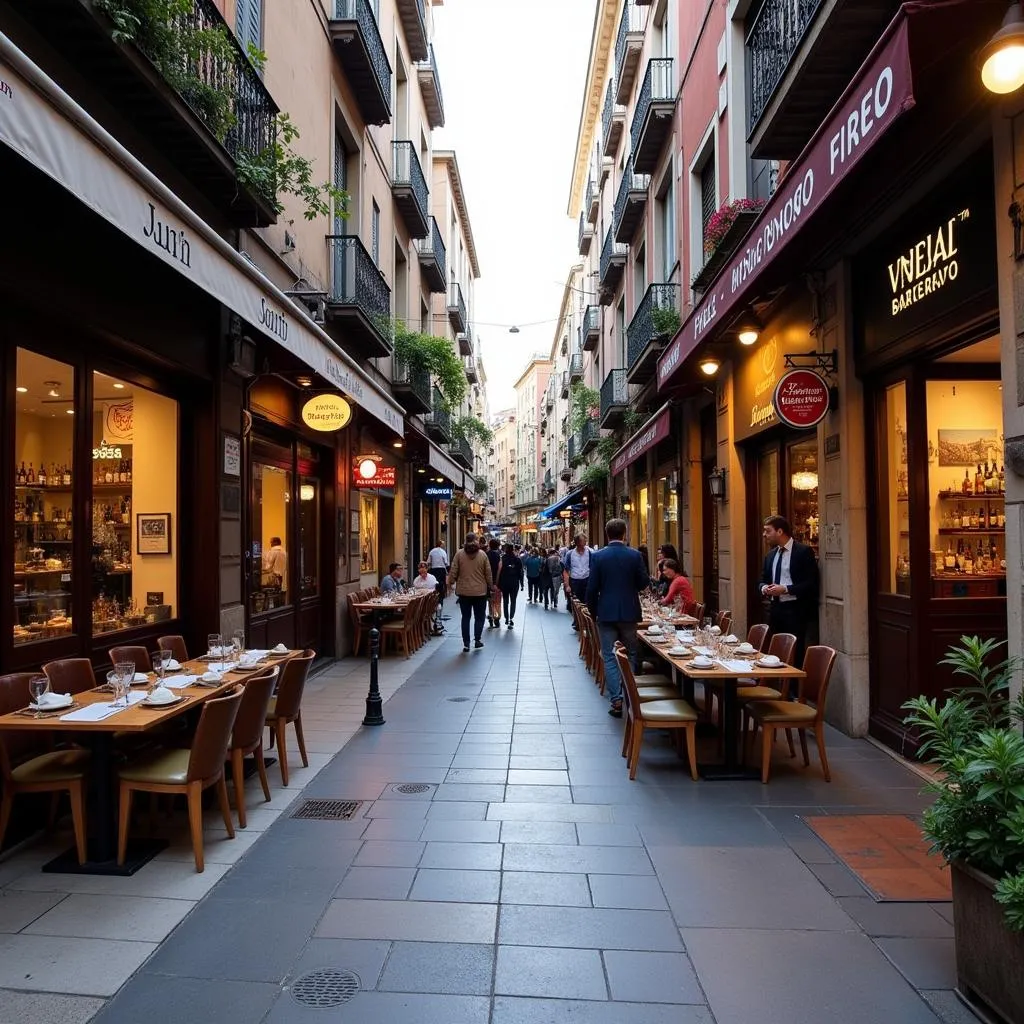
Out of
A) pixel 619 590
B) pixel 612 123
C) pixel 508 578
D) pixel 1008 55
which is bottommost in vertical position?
pixel 508 578

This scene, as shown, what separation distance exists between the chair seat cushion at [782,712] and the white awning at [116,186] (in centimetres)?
493

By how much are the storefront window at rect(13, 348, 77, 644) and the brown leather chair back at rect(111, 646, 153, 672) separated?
38cm

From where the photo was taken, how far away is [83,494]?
19.9 ft

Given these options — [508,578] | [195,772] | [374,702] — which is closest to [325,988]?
[195,772]

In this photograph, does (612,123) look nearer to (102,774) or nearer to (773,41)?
(773,41)

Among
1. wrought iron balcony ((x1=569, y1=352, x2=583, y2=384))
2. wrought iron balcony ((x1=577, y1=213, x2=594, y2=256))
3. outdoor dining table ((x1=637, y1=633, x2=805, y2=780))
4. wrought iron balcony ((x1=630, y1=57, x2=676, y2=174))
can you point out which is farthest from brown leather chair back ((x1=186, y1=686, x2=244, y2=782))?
wrought iron balcony ((x1=569, y1=352, x2=583, y2=384))

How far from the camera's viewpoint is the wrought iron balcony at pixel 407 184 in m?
17.0

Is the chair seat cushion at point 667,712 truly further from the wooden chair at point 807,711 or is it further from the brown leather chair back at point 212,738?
the brown leather chair back at point 212,738

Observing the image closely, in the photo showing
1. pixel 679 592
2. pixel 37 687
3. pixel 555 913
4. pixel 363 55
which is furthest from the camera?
pixel 363 55

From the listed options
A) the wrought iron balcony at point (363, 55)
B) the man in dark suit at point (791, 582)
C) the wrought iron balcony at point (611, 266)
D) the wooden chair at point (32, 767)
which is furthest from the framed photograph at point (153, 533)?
the wrought iron balcony at point (611, 266)

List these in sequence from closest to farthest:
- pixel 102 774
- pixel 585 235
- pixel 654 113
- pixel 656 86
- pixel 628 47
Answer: pixel 102 774 < pixel 654 113 < pixel 656 86 < pixel 628 47 < pixel 585 235

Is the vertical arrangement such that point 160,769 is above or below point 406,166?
below

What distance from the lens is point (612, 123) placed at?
22.1 metres

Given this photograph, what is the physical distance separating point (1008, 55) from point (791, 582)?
524 centimetres
